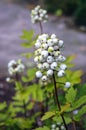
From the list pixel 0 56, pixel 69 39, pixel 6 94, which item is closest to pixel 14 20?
pixel 69 39

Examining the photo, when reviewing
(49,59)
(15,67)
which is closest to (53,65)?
(49,59)

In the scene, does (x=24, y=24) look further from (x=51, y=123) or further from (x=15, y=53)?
(x=51, y=123)

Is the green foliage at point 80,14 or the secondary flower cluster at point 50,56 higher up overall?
the green foliage at point 80,14

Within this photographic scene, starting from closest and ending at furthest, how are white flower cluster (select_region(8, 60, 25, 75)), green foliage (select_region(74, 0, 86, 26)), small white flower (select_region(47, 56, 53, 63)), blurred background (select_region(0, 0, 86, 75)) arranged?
small white flower (select_region(47, 56, 53, 63))
white flower cluster (select_region(8, 60, 25, 75))
blurred background (select_region(0, 0, 86, 75))
green foliage (select_region(74, 0, 86, 26))

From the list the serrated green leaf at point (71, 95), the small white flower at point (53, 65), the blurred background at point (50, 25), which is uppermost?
the blurred background at point (50, 25)

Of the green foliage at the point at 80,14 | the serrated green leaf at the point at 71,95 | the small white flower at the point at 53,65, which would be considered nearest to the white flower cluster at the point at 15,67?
the serrated green leaf at the point at 71,95

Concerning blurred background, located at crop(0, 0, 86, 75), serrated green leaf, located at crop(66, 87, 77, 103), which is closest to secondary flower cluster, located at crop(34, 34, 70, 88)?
serrated green leaf, located at crop(66, 87, 77, 103)

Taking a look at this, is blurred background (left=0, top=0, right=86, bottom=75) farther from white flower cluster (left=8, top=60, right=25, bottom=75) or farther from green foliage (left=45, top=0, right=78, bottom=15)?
white flower cluster (left=8, top=60, right=25, bottom=75)

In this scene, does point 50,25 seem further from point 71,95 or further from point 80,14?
point 71,95

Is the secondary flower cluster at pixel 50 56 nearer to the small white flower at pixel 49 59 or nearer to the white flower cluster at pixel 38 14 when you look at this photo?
the small white flower at pixel 49 59
